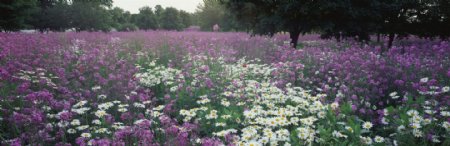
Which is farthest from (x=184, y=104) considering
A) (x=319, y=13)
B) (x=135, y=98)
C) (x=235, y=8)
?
(x=235, y=8)

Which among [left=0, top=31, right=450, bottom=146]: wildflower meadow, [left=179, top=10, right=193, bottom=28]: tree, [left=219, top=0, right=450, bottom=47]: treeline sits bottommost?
[left=0, top=31, right=450, bottom=146]: wildflower meadow

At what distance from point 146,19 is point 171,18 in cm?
503

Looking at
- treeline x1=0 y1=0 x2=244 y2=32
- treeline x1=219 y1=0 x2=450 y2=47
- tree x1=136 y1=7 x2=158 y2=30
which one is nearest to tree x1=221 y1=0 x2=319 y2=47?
treeline x1=219 y1=0 x2=450 y2=47

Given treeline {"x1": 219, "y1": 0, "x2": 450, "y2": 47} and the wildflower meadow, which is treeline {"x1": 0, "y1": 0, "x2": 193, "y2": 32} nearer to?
treeline {"x1": 219, "y1": 0, "x2": 450, "y2": 47}

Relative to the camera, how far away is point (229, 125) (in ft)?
14.8

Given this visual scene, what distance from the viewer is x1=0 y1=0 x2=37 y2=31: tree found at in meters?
23.9

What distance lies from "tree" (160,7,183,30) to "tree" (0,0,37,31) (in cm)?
3749


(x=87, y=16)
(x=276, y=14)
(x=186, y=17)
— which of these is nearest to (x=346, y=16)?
(x=276, y=14)

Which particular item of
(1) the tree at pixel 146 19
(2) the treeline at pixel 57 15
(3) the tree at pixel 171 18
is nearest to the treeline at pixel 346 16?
(2) the treeline at pixel 57 15

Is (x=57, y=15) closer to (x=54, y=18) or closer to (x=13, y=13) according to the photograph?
(x=54, y=18)

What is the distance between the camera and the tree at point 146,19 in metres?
61.7

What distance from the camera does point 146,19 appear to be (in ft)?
202

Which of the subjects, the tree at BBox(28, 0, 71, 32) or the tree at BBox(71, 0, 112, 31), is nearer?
the tree at BBox(28, 0, 71, 32)

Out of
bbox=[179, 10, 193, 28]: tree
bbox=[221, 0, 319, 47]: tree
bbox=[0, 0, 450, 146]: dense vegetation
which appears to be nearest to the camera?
bbox=[0, 0, 450, 146]: dense vegetation
